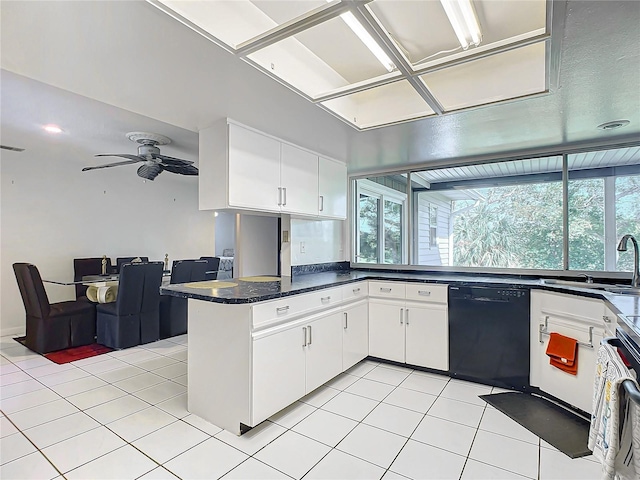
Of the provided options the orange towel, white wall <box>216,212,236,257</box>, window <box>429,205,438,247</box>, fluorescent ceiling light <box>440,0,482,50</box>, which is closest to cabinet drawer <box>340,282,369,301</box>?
window <box>429,205,438,247</box>

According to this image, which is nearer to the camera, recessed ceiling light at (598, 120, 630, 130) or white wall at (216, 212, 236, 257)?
recessed ceiling light at (598, 120, 630, 130)

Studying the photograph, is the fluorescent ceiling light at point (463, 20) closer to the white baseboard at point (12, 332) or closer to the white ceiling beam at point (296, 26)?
the white ceiling beam at point (296, 26)

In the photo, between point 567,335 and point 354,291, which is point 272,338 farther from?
point 567,335

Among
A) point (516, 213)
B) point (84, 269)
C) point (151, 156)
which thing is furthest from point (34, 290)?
point (516, 213)

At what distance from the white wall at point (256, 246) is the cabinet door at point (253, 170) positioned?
106 centimetres

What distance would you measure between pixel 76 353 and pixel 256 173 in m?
3.04

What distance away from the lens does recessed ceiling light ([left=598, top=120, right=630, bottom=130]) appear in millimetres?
2469

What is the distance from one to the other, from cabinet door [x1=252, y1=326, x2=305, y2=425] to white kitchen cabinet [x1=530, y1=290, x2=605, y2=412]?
6.11 ft

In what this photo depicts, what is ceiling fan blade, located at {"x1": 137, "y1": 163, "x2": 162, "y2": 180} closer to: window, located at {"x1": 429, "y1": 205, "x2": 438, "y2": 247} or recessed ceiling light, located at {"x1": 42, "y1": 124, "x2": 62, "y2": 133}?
recessed ceiling light, located at {"x1": 42, "y1": 124, "x2": 62, "y2": 133}

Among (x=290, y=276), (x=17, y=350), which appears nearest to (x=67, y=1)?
(x=290, y=276)

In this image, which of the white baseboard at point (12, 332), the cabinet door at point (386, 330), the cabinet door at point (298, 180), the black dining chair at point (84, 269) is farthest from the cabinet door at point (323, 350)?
the white baseboard at point (12, 332)

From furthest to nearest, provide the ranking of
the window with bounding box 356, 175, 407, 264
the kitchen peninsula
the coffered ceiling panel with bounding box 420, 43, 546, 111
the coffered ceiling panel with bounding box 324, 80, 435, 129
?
the window with bounding box 356, 175, 407, 264 < the coffered ceiling panel with bounding box 324, 80, 435, 129 < the kitchen peninsula < the coffered ceiling panel with bounding box 420, 43, 546, 111

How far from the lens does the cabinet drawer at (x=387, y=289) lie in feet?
10.7

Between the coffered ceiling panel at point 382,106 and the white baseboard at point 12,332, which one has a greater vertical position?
the coffered ceiling panel at point 382,106
